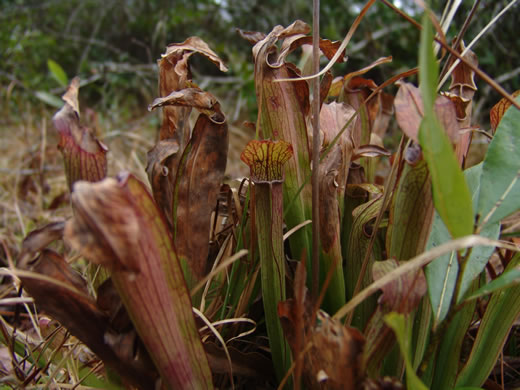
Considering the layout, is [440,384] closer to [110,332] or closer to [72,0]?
[110,332]

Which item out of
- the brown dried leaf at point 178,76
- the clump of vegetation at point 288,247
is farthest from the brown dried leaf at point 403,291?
the brown dried leaf at point 178,76

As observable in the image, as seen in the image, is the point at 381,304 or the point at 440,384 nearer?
the point at 381,304

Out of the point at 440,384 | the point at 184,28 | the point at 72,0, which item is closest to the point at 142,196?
the point at 440,384

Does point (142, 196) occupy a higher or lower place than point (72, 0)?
lower

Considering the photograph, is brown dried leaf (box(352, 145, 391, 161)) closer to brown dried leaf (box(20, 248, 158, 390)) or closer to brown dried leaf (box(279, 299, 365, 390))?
brown dried leaf (box(279, 299, 365, 390))

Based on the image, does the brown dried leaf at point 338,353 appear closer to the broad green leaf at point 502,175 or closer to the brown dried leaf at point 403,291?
the brown dried leaf at point 403,291

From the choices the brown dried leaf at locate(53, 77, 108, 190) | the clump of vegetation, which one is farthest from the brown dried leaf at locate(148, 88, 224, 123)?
the brown dried leaf at locate(53, 77, 108, 190)

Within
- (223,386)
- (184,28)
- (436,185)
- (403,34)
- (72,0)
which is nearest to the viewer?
(436,185)
